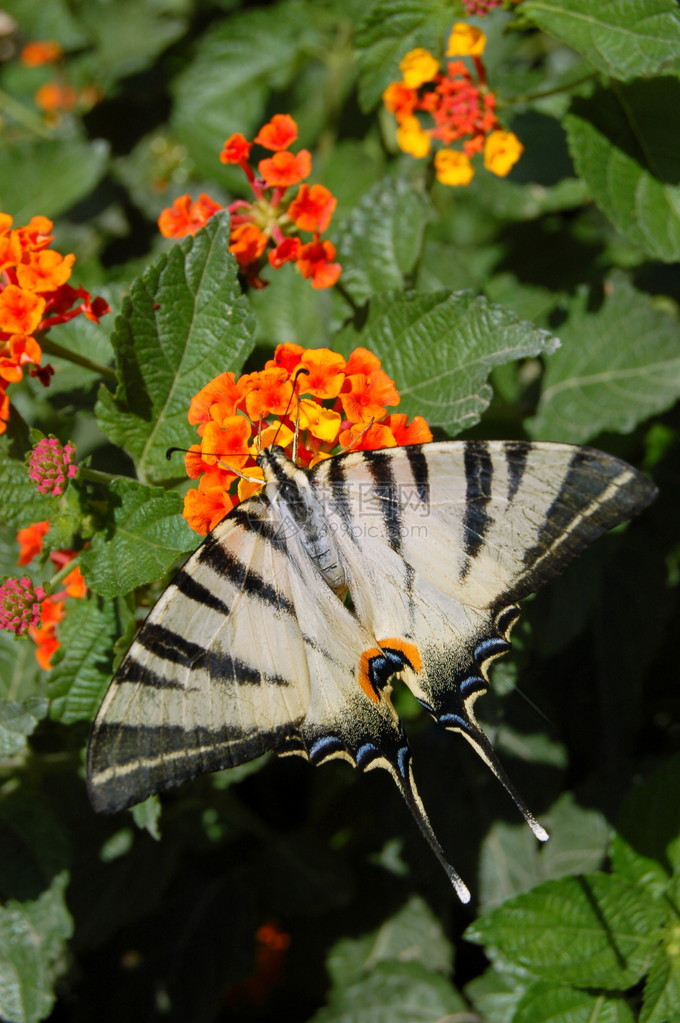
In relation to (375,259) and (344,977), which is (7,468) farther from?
(344,977)

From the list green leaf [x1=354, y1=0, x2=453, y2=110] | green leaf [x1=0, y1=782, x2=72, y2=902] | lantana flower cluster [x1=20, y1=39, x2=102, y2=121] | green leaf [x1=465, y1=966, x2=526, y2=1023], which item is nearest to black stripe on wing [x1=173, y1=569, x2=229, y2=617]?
green leaf [x1=0, y1=782, x2=72, y2=902]

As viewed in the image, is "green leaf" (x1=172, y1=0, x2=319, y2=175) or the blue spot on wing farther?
"green leaf" (x1=172, y1=0, x2=319, y2=175)

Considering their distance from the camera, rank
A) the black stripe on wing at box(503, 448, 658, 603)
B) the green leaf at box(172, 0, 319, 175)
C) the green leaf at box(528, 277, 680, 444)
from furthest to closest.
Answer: the green leaf at box(172, 0, 319, 175) → the green leaf at box(528, 277, 680, 444) → the black stripe on wing at box(503, 448, 658, 603)

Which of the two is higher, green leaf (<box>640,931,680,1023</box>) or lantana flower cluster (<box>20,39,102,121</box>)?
lantana flower cluster (<box>20,39,102,121</box>)

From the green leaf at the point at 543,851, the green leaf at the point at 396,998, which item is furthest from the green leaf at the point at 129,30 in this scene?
the green leaf at the point at 396,998

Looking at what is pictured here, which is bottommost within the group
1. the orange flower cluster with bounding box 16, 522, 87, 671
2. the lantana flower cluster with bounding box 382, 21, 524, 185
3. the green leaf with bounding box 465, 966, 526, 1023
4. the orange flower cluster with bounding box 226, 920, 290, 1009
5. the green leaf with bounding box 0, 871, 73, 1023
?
the orange flower cluster with bounding box 226, 920, 290, 1009

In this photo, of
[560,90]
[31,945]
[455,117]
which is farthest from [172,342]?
[31,945]

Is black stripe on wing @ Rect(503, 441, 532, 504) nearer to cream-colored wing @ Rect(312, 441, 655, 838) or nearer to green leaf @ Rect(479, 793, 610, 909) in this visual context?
cream-colored wing @ Rect(312, 441, 655, 838)

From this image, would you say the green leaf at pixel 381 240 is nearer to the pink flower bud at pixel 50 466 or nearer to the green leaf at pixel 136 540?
the green leaf at pixel 136 540
